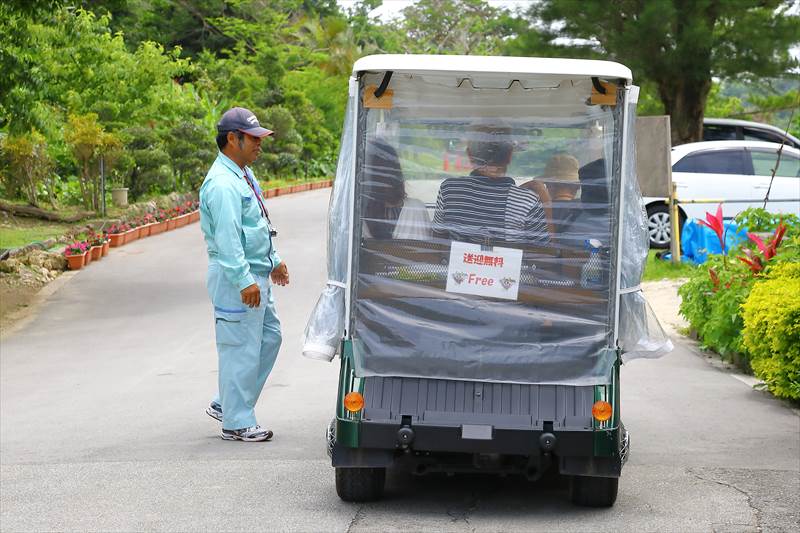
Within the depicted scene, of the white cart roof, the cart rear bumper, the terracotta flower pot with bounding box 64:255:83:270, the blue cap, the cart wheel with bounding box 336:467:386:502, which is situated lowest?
the terracotta flower pot with bounding box 64:255:83:270

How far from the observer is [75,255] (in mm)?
18094

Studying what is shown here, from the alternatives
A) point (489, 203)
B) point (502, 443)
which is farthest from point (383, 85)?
point (502, 443)

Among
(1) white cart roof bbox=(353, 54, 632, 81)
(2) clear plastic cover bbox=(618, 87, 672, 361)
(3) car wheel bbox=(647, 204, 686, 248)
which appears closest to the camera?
(1) white cart roof bbox=(353, 54, 632, 81)

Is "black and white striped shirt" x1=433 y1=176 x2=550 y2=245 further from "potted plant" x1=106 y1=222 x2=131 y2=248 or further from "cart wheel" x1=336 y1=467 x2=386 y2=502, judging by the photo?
"potted plant" x1=106 y1=222 x2=131 y2=248

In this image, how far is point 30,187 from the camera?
77.9ft

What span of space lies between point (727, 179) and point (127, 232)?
33.9 feet

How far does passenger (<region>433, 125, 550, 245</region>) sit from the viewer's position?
585 centimetres

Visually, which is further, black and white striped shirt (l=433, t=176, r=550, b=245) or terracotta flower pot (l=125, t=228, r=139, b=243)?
terracotta flower pot (l=125, t=228, r=139, b=243)

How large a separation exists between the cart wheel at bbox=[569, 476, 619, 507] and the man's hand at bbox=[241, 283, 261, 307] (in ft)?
6.92

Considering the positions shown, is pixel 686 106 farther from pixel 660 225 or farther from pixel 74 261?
pixel 74 261

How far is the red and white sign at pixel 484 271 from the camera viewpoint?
5.80m

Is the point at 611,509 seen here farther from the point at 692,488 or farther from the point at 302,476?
the point at 302,476

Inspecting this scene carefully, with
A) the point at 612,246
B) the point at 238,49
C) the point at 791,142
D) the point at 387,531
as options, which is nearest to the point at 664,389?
the point at 612,246

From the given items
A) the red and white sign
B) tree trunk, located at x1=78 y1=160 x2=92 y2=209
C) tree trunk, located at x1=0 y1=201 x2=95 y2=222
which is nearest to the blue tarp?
the red and white sign
